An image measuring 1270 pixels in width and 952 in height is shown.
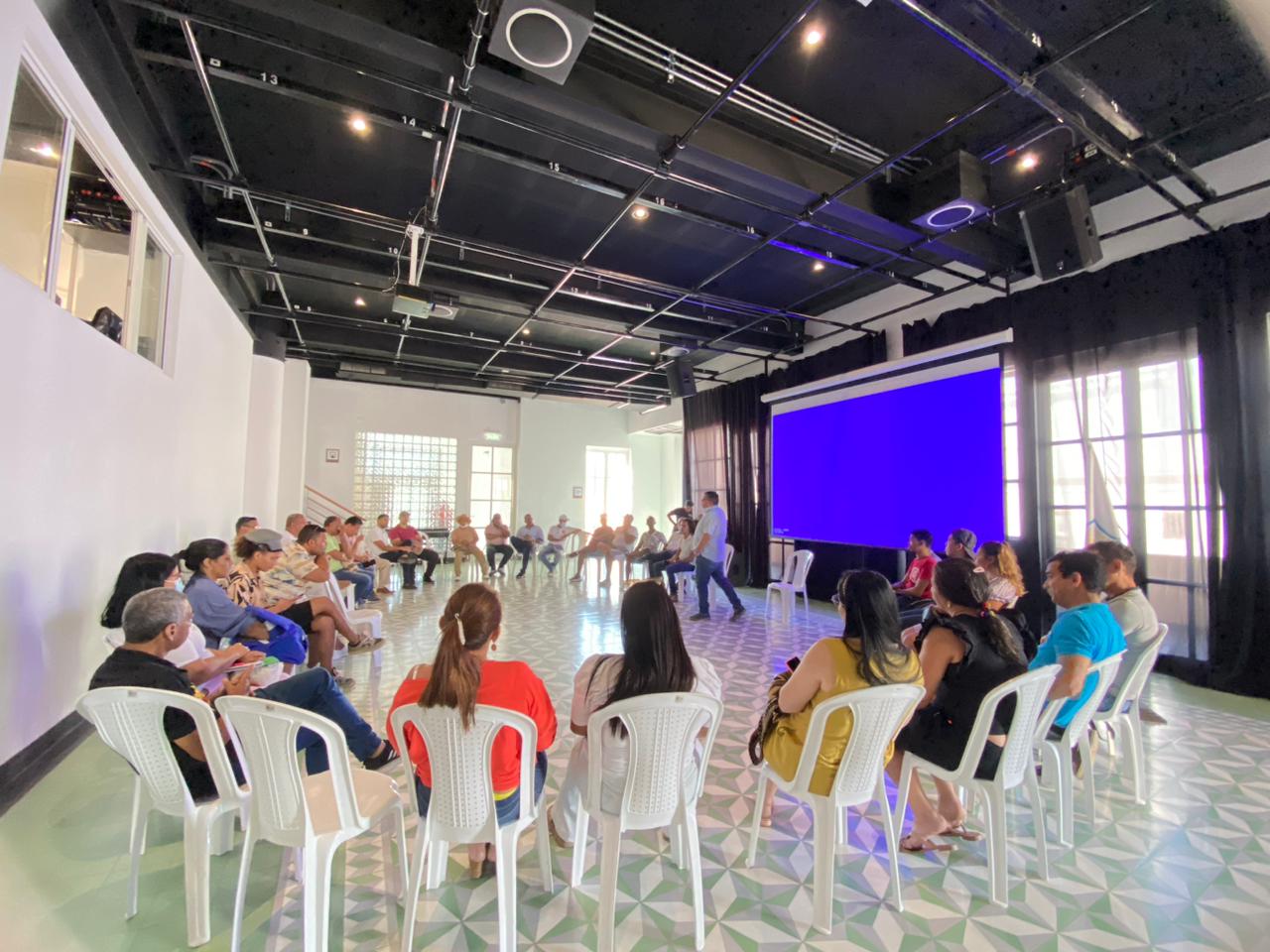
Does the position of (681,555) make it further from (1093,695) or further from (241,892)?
(241,892)

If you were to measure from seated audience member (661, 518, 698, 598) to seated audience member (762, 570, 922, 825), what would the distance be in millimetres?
4710

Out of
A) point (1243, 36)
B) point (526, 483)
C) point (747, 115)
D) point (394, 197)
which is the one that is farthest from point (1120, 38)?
point (526, 483)

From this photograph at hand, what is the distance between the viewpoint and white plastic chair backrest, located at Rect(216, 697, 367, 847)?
4.81 ft

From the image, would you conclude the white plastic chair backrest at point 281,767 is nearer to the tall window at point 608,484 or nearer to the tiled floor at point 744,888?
the tiled floor at point 744,888

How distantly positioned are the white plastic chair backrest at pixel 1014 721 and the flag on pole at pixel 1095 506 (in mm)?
3636

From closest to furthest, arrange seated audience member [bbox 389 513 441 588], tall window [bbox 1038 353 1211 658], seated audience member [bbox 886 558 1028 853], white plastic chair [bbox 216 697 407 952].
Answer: white plastic chair [bbox 216 697 407 952]
seated audience member [bbox 886 558 1028 853]
tall window [bbox 1038 353 1211 658]
seated audience member [bbox 389 513 441 588]

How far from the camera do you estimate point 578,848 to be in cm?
195

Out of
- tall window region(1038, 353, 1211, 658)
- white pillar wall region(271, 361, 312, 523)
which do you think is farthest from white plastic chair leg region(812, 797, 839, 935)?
white pillar wall region(271, 361, 312, 523)

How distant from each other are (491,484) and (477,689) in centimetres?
1115

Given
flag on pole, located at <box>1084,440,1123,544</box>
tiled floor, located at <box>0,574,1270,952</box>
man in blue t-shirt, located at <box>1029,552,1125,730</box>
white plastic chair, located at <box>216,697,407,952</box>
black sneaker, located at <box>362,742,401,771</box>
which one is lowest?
tiled floor, located at <box>0,574,1270,952</box>

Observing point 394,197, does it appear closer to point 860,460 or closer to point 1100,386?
point 860,460

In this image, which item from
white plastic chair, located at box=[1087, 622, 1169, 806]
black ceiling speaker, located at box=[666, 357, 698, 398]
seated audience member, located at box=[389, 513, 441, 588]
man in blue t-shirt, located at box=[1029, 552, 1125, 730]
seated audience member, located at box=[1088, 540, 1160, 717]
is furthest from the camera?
seated audience member, located at box=[389, 513, 441, 588]

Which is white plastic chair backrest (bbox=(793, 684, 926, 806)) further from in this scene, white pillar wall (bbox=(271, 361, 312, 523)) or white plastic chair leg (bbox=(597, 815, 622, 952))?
white pillar wall (bbox=(271, 361, 312, 523))

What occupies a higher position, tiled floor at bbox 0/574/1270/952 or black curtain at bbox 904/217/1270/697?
black curtain at bbox 904/217/1270/697
